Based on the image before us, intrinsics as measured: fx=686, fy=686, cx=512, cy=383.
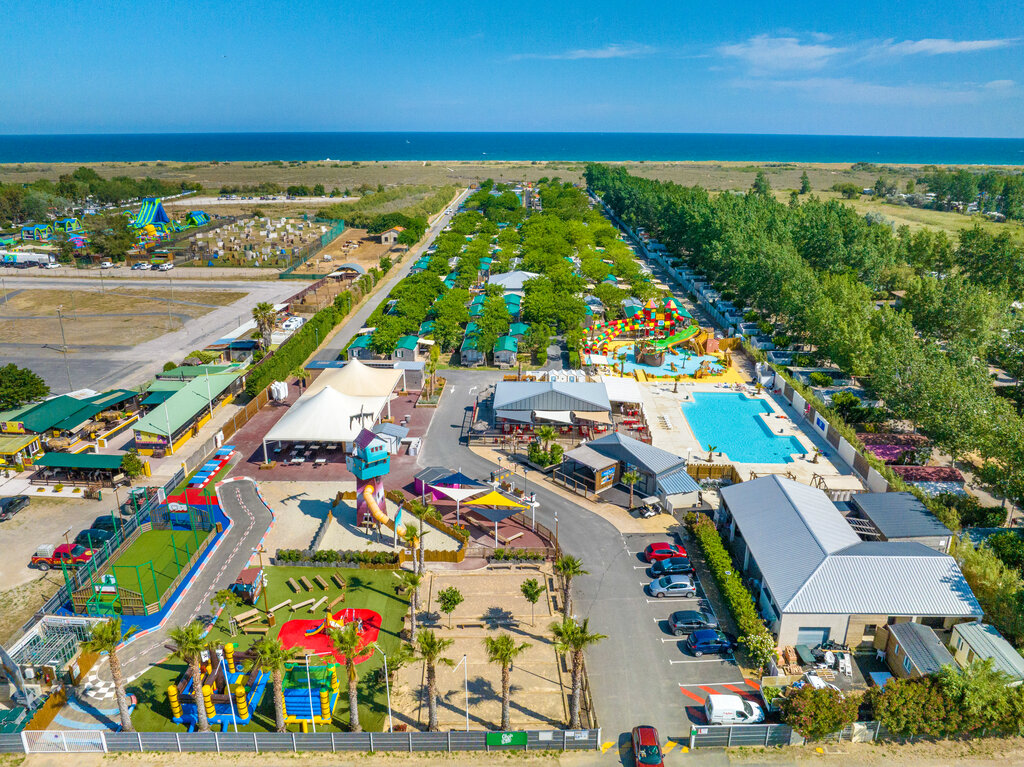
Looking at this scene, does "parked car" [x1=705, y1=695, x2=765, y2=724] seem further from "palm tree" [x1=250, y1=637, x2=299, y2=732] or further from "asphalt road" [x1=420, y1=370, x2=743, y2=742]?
"palm tree" [x1=250, y1=637, x2=299, y2=732]

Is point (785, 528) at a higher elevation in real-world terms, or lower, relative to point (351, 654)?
lower

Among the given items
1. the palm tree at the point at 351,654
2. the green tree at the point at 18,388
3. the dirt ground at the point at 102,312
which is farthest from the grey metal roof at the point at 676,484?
the dirt ground at the point at 102,312

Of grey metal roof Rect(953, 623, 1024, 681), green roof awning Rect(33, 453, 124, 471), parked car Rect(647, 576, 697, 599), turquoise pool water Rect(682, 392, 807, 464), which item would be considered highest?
green roof awning Rect(33, 453, 124, 471)

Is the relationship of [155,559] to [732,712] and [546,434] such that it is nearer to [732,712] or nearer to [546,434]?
[546,434]

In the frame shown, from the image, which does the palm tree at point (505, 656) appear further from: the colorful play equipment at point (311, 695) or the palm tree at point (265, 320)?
the palm tree at point (265, 320)

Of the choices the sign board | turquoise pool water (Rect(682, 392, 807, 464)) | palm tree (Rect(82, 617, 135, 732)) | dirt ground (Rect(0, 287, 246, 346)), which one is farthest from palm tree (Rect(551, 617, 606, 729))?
dirt ground (Rect(0, 287, 246, 346))

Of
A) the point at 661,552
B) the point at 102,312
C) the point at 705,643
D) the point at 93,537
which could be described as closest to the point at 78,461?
the point at 93,537
